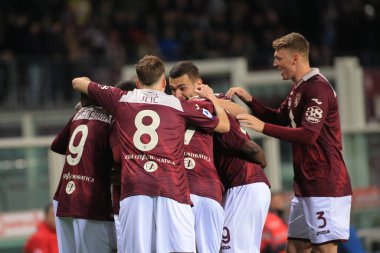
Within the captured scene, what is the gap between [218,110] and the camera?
741 cm

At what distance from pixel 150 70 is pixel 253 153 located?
3.52ft

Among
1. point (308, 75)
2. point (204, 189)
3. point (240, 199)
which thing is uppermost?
point (308, 75)

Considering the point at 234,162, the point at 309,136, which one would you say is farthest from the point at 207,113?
the point at 309,136

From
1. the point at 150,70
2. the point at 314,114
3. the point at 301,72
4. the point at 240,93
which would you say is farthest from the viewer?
the point at 240,93

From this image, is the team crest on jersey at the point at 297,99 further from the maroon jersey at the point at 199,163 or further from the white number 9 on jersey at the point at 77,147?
the white number 9 on jersey at the point at 77,147

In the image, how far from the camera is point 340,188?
7.64m

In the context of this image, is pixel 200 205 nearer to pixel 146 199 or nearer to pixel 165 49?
pixel 146 199

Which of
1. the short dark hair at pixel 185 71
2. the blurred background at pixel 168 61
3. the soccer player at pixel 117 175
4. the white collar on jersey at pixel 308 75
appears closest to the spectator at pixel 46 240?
the blurred background at pixel 168 61

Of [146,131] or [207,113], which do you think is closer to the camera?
[146,131]

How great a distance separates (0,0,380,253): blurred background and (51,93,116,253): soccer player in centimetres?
473

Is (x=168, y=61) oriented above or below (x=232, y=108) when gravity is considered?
above

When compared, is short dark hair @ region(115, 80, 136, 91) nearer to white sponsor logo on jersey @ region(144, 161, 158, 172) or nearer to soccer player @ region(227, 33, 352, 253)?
white sponsor logo on jersey @ region(144, 161, 158, 172)

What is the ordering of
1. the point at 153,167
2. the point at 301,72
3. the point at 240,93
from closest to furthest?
the point at 153,167, the point at 301,72, the point at 240,93

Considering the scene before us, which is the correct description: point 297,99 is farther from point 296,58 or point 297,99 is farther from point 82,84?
point 82,84
